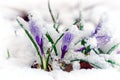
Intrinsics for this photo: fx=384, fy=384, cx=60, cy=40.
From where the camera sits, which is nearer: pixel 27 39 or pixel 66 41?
pixel 66 41

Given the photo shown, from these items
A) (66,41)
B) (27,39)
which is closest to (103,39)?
(66,41)

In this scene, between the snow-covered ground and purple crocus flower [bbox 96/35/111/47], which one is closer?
the snow-covered ground

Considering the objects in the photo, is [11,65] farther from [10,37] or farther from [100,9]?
[100,9]

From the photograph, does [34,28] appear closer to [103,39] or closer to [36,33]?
[36,33]

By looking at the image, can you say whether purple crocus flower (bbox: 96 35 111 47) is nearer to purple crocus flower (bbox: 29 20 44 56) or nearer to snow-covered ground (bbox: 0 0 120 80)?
snow-covered ground (bbox: 0 0 120 80)

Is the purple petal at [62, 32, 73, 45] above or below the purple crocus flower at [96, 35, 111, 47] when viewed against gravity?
above

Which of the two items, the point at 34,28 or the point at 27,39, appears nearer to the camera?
the point at 34,28

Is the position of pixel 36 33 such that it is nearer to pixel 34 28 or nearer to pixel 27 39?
pixel 34 28

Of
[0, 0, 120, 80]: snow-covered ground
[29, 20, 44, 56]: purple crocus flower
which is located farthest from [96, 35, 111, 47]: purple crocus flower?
[29, 20, 44, 56]: purple crocus flower
